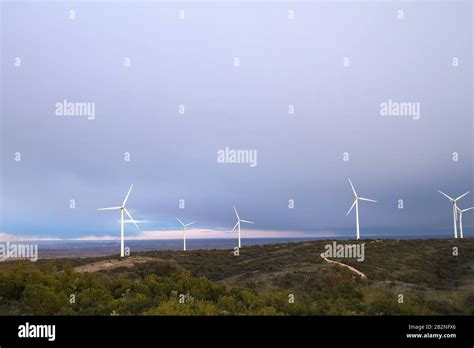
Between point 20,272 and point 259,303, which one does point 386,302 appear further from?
point 20,272
